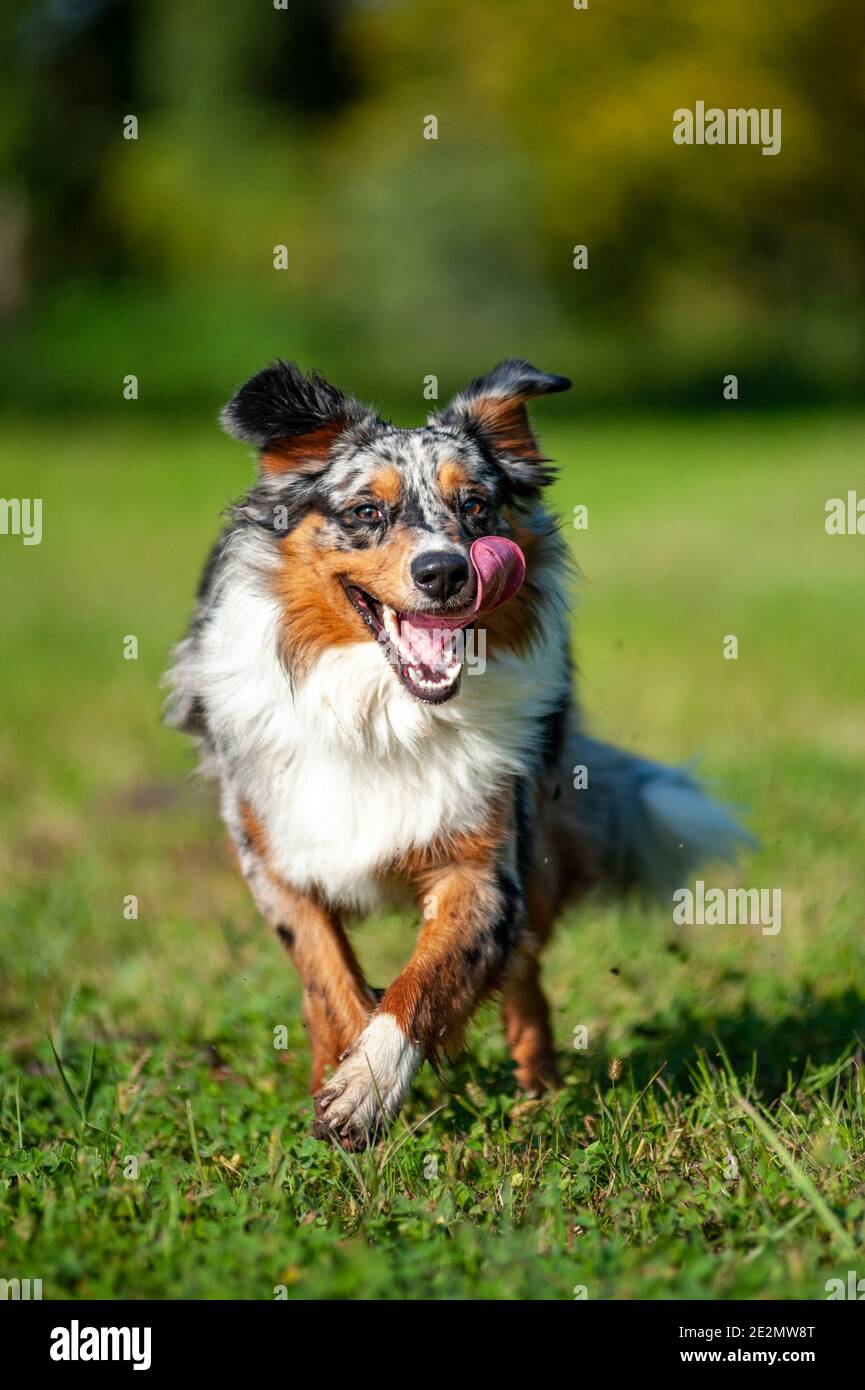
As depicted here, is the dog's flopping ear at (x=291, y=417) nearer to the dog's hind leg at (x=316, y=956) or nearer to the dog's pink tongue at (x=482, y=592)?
the dog's pink tongue at (x=482, y=592)

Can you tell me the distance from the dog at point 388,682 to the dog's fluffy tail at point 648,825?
39.3 inches

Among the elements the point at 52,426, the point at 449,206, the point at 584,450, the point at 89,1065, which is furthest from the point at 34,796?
the point at 449,206

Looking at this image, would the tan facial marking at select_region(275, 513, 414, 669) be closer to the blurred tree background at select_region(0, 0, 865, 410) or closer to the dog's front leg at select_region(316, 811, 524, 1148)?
the dog's front leg at select_region(316, 811, 524, 1148)

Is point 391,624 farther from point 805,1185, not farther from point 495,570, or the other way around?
point 805,1185

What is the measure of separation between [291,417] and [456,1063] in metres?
2.01

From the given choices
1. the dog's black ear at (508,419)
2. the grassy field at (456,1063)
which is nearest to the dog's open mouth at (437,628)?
the dog's black ear at (508,419)

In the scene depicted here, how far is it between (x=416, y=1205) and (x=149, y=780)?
5672 millimetres

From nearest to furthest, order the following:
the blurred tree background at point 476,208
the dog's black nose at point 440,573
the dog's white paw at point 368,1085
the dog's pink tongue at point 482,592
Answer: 1. the dog's white paw at point 368,1085
2. the dog's black nose at point 440,573
3. the dog's pink tongue at point 482,592
4. the blurred tree background at point 476,208

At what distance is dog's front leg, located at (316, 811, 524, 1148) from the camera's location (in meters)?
3.99

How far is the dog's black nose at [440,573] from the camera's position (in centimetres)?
414

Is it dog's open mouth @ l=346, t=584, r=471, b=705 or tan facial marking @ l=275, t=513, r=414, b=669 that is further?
tan facial marking @ l=275, t=513, r=414, b=669

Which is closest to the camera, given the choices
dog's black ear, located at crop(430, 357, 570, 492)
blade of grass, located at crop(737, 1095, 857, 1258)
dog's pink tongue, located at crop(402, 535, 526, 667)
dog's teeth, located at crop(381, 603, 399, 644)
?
blade of grass, located at crop(737, 1095, 857, 1258)

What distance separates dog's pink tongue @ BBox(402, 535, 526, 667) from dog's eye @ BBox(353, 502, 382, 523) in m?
0.31

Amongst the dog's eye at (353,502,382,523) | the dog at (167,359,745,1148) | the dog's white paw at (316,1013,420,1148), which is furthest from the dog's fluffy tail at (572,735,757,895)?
the dog's white paw at (316,1013,420,1148)
